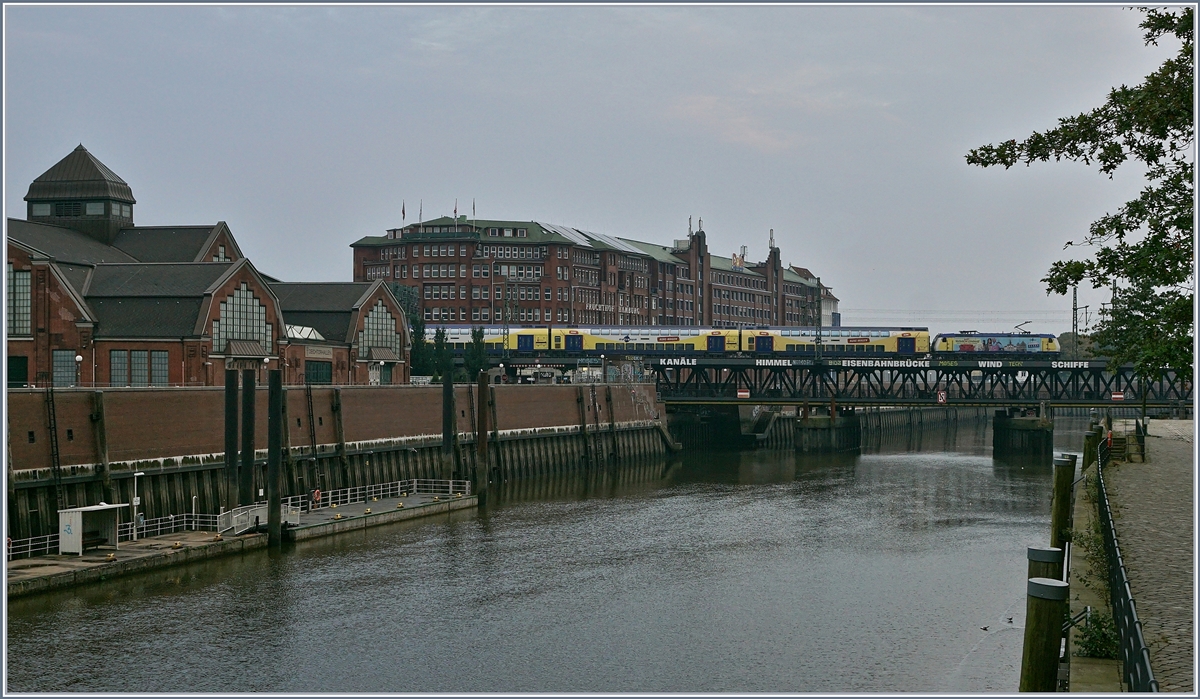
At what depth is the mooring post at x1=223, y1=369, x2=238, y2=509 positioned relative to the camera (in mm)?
54000

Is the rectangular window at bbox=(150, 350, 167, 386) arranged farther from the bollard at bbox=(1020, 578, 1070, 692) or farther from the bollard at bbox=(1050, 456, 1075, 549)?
the bollard at bbox=(1020, 578, 1070, 692)

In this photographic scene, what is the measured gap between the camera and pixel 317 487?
2672 inches

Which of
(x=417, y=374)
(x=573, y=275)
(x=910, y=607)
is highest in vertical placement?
(x=573, y=275)

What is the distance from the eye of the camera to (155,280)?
266 ft

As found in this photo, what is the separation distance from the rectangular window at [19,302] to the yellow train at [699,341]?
194 ft

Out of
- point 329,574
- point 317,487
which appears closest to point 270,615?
point 329,574

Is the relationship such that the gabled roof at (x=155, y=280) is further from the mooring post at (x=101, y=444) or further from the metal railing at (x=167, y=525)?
the metal railing at (x=167, y=525)

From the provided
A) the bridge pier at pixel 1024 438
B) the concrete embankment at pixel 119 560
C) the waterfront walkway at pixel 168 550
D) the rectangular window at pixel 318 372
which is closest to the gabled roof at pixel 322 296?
the rectangular window at pixel 318 372

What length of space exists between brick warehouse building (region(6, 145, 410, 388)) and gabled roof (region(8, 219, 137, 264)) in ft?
0.55

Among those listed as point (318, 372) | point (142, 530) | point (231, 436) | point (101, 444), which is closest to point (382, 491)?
point (231, 436)

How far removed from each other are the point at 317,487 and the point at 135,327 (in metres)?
19.0

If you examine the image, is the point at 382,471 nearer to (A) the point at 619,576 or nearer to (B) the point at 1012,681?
(A) the point at 619,576

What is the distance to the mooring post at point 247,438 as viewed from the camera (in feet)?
176

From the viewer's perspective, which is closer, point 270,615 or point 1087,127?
point 1087,127
